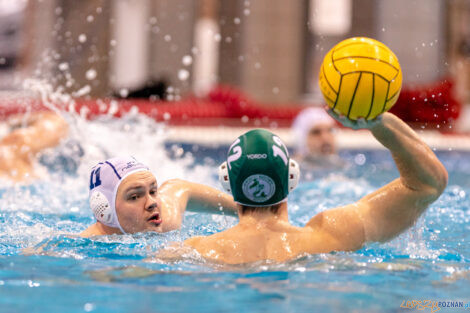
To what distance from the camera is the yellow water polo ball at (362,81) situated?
2.33 m

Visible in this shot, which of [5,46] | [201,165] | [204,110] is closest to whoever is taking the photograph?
[201,165]

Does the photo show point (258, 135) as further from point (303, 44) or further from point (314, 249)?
point (303, 44)

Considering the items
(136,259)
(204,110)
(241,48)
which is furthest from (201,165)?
(241,48)

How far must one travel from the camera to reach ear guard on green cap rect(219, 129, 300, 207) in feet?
8.29

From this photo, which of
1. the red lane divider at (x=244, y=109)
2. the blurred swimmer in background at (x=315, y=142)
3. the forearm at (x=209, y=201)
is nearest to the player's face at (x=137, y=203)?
the forearm at (x=209, y=201)

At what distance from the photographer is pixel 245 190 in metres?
2.55

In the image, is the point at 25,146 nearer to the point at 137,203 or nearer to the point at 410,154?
the point at 137,203

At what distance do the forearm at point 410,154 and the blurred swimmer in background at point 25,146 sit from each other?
3341 millimetres

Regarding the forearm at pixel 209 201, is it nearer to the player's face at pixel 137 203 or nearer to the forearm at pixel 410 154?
the player's face at pixel 137 203

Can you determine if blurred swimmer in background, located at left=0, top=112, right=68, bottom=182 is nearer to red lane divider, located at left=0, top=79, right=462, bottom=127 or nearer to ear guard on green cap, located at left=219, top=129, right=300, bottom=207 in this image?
ear guard on green cap, located at left=219, top=129, right=300, bottom=207

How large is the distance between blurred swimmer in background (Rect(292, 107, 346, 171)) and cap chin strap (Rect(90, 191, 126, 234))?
3.39 meters

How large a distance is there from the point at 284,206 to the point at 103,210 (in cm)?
97

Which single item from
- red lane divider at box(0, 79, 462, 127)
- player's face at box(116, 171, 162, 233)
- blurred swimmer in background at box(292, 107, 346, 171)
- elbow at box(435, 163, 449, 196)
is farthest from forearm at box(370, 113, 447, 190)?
red lane divider at box(0, 79, 462, 127)

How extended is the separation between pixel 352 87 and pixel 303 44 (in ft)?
Result: 34.1
